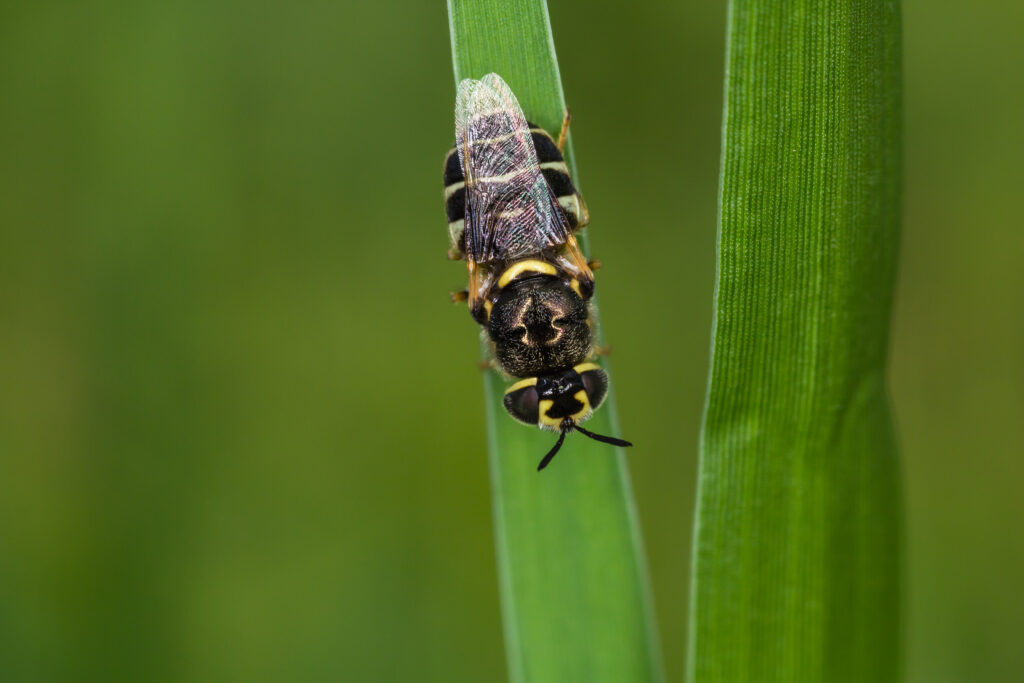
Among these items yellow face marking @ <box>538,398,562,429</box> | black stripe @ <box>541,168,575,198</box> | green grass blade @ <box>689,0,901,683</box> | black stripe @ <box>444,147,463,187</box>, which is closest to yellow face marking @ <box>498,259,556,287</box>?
black stripe @ <box>541,168,575,198</box>

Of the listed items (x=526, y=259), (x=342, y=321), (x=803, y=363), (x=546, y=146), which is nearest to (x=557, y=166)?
(x=546, y=146)

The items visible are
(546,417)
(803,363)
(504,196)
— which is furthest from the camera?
(504,196)

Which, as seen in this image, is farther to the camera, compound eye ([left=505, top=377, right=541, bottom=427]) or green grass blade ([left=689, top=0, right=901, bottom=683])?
compound eye ([left=505, top=377, right=541, bottom=427])

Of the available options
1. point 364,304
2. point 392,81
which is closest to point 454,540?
point 364,304

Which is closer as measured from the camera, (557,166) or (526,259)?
(557,166)

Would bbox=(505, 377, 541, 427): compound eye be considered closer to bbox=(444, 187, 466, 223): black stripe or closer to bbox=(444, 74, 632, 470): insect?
bbox=(444, 74, 632, 470): insect

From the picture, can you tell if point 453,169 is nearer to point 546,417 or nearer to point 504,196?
point 504,196
